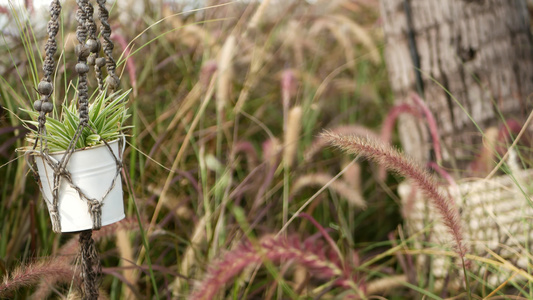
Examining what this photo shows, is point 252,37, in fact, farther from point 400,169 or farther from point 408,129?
point 400,169

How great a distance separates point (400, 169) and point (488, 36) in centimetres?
95

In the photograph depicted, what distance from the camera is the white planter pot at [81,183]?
79cm

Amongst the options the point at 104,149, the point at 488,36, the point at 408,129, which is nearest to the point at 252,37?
the point at 408,129

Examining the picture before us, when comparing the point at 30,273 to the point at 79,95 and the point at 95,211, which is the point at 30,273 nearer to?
the point at 95,211

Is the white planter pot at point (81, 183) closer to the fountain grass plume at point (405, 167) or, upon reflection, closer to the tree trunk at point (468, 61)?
the fountain grass plume at point (405, 167)

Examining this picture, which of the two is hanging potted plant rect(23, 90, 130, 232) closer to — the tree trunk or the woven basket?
the woven basket

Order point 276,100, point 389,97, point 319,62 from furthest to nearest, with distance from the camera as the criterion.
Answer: point 319,62
point 389,97
point 276,100

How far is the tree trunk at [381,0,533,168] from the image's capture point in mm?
1596

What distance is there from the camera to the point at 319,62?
2.63 meters

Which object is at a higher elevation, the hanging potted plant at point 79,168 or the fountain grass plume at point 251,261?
the hanging potted plant at point 79,168

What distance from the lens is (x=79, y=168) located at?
2.58 feet

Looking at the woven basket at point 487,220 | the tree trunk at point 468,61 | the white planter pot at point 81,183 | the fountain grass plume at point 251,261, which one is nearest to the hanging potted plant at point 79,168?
the white planter pot at point 81,183

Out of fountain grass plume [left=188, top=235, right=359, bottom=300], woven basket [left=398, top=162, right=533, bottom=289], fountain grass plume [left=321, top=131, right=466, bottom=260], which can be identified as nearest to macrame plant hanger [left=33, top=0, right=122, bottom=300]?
fountain grass plume [left=188, top=235, right=359, bottom=300]

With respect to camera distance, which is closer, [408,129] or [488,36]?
[488,36]
